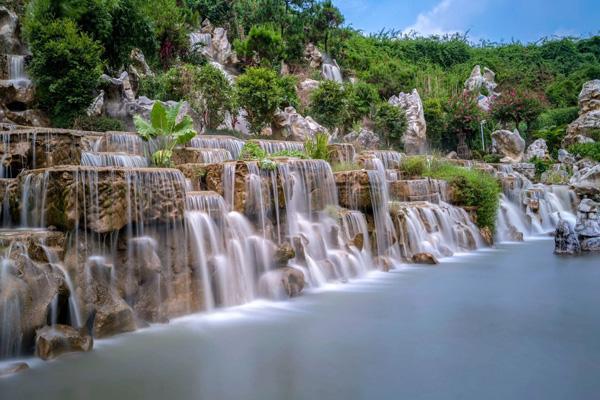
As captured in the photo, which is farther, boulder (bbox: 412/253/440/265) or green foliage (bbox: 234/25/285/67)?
green foliage (bbox: 234/25/285/67)

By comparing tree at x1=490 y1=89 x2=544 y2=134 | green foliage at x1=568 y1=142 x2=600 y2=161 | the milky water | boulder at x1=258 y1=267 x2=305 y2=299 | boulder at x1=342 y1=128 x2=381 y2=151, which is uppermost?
tree at x1=490 y1=89 x2=544 y2=134

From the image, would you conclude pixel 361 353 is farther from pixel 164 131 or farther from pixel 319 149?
pixel 319 149

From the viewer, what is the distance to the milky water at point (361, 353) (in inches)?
166

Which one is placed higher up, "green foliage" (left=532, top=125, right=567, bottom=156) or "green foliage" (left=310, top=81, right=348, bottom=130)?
"green foliage" (left=310, top=81, right=348, bottom=130)

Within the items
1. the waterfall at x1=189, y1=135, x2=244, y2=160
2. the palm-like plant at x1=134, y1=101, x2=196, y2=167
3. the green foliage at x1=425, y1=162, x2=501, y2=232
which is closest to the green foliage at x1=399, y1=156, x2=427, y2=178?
the green foliage at x1=425, y1=162, x2=501, y2=232

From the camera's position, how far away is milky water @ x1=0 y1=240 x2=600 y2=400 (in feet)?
13.8

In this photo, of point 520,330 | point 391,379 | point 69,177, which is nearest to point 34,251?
point 69,177

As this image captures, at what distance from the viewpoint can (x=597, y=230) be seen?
1165cm

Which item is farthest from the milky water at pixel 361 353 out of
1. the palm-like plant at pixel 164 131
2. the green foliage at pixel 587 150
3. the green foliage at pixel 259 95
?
the green foliage at pixel 587 150

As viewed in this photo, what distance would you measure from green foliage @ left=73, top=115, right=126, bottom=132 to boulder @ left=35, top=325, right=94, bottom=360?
12.2 metres

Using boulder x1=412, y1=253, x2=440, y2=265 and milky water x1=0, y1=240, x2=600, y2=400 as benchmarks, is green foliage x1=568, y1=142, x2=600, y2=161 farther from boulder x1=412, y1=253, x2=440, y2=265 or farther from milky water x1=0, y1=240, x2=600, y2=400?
milky water x1=0, y1=240, x2=600, y2=400

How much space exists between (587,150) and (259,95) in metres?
19.0

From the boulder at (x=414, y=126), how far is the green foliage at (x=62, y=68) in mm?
18213

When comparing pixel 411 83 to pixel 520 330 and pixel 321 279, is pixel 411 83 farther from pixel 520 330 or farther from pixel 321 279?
pixel 520 330
